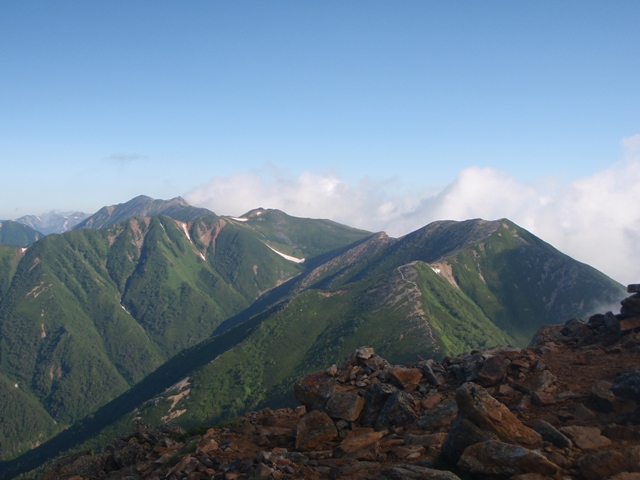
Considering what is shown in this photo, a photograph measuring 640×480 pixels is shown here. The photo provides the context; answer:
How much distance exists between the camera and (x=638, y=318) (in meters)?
28.9

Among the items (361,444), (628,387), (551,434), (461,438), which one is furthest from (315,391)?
(628,387)

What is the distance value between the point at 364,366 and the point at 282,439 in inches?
309

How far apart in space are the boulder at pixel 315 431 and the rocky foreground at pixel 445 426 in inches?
2.1

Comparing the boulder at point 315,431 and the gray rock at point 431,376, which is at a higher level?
the gray rock at point 431,376

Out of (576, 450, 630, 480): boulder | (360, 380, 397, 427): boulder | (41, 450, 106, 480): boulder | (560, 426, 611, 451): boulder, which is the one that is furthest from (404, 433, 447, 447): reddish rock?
(41, 450, 106, 480): boulder

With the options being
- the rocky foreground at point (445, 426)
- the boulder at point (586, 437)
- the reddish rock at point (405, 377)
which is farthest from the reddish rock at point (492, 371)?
the boulder at point (586, 437)

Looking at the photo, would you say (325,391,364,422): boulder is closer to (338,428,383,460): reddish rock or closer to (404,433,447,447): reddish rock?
(338,428,383,460): reddish rock

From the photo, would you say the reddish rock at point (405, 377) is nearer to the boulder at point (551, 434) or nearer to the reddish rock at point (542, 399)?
the reddish rock at point (542, 399)

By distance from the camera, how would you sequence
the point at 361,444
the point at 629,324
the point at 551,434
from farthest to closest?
the point at 629,324 < the point at 361,444 < the point at 551,434

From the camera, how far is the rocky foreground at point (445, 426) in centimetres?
1662

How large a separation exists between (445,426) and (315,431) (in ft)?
20.9

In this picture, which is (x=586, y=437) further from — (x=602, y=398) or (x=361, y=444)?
(x=361, y=444)

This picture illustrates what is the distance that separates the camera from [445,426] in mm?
21422

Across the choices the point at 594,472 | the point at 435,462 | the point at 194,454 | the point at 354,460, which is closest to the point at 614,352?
the point at 594,472
